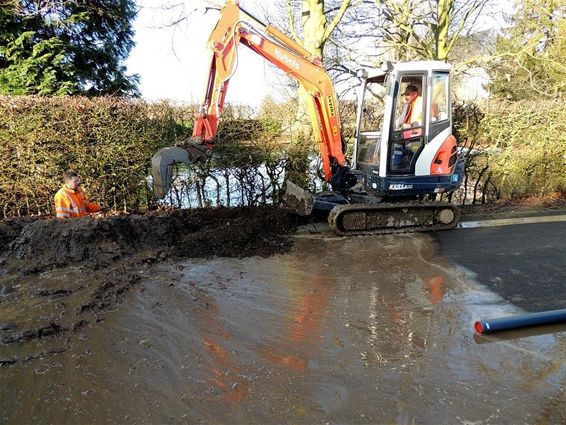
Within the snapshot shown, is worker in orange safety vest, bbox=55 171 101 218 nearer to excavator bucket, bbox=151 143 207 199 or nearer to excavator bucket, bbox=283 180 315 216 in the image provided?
excavator bucket, bbox=151 143 207 199

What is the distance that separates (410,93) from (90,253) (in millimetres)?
5428

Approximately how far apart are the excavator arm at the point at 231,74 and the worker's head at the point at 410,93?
116 centimetres

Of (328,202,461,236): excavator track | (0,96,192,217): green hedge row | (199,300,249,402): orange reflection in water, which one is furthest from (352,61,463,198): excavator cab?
(199,300,249,402): orange reflection in water

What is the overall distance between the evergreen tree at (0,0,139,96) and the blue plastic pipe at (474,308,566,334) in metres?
8.62

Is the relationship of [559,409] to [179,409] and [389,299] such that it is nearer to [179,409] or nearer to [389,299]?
[389,299]

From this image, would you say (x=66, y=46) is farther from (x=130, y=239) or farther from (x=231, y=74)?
(x=130, y=239)

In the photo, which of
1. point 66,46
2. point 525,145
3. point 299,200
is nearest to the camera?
point 299,200

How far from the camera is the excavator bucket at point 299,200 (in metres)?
7.00

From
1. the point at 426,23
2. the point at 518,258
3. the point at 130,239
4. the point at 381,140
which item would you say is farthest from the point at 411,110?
the point at 426,23

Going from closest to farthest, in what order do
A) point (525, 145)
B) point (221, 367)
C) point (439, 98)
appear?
point (221, 367)
point (439, 98)
point (525, 145)

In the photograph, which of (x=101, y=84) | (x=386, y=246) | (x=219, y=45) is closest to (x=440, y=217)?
(x=386, y=246)

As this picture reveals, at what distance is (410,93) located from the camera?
22.9 ft

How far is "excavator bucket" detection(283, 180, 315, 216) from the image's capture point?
7.00 m

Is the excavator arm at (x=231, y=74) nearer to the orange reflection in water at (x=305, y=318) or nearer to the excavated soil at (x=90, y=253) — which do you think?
the excavated soil at (x=90, y=253)
